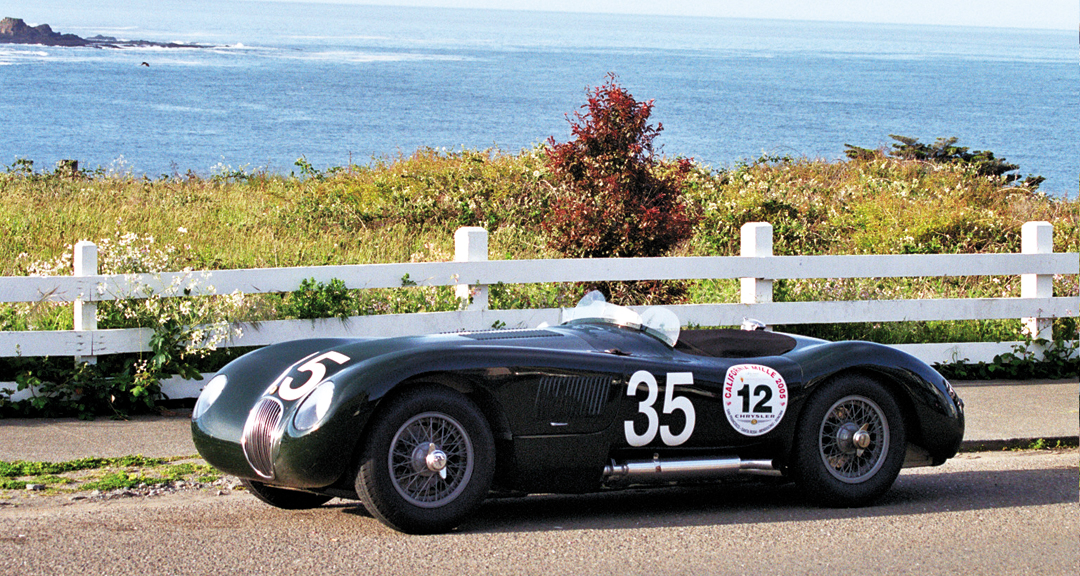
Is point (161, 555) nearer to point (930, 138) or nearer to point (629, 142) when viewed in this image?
point (629, 142)

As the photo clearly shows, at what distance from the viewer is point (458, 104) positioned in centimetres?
8088

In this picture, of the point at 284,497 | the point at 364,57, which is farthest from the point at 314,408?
the point at 364,57

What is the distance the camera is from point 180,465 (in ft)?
23.0

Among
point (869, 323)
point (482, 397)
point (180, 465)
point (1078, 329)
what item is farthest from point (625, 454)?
point (1078, 329)

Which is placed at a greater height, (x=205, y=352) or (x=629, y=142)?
(x=629, y=142)

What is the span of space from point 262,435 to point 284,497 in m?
0.74

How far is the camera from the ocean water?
53562mm

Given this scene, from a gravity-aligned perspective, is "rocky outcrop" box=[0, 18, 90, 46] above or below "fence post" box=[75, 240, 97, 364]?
above

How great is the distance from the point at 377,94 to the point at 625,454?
84.3 m

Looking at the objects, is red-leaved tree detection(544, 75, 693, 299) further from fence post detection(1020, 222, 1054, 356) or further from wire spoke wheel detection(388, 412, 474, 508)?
wire spoke wheel detection(388, 412, 474, 508)

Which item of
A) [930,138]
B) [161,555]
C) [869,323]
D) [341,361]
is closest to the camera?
[161,555]

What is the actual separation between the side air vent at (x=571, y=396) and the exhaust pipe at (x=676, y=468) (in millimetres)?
316

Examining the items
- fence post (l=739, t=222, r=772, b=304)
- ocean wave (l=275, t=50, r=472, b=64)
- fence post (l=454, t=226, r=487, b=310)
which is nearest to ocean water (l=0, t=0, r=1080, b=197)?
ocean wave (l=275, t=50, r=472, b=64)

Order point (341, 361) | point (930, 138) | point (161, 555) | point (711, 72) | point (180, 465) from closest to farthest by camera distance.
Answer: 1. point (161, 555)
2. point (341, 361)
3. point (180, 465)
4. point (930, 138)
5. point (711, 72)
